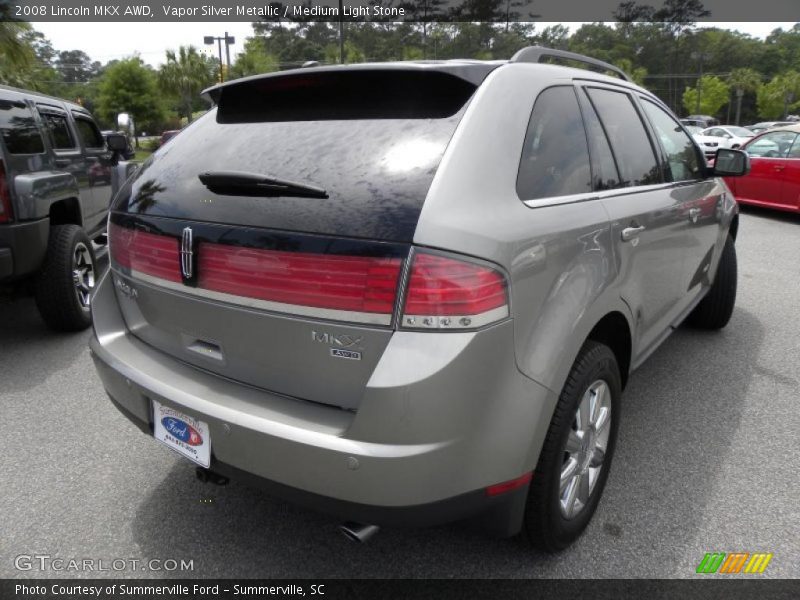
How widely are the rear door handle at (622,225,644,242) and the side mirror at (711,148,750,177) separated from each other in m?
1.68

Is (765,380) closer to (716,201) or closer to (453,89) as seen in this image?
(716,201)

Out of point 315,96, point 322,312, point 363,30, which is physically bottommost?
point 322,312

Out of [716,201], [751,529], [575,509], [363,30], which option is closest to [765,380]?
[716,201]

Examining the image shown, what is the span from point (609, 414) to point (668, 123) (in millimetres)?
1965

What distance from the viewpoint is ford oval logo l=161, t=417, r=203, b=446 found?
1.88 m

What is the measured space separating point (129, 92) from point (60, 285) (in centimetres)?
5013

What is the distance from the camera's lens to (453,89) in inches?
72.6

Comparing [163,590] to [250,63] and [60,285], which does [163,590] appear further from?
[250,63]

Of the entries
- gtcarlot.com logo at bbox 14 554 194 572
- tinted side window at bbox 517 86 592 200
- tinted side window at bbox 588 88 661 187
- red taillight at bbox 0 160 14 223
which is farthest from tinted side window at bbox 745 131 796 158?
gtcarlot.com logo at bbox 14 554 194 572

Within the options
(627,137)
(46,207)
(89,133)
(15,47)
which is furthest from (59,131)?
(15,47)

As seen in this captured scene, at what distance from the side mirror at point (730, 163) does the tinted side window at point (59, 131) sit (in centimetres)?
505

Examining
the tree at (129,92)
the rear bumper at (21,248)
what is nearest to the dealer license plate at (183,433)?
the rear bumper at (21,248)

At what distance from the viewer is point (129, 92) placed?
47.5m

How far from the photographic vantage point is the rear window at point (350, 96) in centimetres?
184
